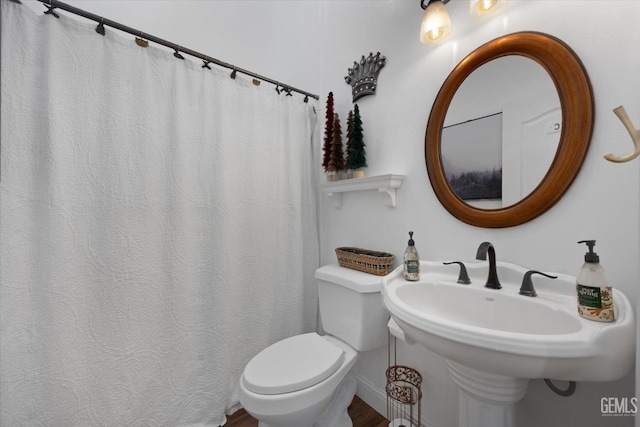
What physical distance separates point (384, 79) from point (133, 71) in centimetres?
123

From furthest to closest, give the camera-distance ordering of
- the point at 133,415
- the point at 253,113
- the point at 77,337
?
the point at 253,113
the point at 133,415
the point at 77,337

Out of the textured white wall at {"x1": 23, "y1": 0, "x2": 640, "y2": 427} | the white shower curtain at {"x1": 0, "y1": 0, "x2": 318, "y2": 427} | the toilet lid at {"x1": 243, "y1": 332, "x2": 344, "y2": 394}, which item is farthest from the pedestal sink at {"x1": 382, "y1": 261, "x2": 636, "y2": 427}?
the white shower curtain at {"x1": 0, "y1": 0, "x2": 318, "y2": 427}

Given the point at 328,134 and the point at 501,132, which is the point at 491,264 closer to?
the point at 501,132

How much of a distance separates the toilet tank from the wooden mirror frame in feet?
1.69

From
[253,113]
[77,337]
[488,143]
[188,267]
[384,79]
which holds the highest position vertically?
[384,79]

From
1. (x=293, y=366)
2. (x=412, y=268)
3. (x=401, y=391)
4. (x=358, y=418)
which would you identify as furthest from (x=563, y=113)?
(x=358, y=418)

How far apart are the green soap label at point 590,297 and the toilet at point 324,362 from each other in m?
0.66

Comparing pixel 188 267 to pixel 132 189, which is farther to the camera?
pixel 188 267

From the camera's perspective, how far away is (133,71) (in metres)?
1.15

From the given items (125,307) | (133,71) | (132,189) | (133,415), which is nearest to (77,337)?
(125,307)

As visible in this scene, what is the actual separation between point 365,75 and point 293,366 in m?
1.55

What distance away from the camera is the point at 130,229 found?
1138mm

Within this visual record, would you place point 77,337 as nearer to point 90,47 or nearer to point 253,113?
point 90,47

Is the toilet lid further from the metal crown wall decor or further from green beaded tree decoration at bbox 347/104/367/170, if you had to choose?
the metal crown wall decor
